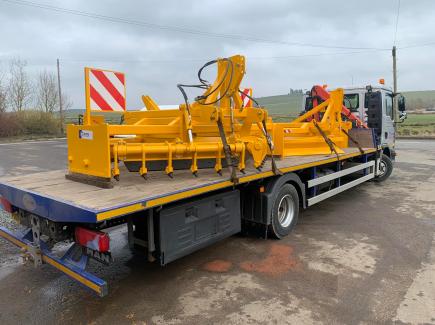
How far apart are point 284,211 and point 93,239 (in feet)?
10.1

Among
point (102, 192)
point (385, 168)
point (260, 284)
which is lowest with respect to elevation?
point (260, 284)

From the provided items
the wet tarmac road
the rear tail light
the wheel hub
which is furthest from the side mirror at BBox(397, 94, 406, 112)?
the rear tail light

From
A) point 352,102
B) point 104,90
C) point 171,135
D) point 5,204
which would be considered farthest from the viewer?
point 352,102

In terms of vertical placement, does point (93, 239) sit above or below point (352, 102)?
below

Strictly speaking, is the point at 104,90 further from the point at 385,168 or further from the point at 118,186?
the point at 385,168

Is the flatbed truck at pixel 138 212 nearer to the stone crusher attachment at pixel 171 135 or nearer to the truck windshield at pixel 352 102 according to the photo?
the stone crusher attachment at pixel 171 135

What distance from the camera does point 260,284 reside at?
382 cm

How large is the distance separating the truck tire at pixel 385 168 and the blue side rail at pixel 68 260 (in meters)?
8.13

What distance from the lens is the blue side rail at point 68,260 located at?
2.99 m

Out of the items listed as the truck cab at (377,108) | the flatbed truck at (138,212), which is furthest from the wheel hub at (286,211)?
the truck cab at (377,108)

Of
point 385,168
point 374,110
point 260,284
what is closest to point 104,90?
point 260,284

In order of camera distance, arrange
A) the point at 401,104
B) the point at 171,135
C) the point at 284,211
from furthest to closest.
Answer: the point at 401,104, the point at 284,211, the point at 171,135

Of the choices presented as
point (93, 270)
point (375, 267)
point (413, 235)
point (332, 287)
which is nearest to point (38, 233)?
point (93, 270)

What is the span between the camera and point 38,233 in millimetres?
3596
